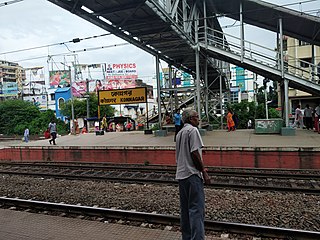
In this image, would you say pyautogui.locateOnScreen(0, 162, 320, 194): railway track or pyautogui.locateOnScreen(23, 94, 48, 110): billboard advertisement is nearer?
pyautogui.locateOnScreen(0, 162, 320, 194): railway track

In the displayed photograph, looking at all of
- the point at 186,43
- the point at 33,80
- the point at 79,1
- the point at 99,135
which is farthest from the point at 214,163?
the point at 33,80

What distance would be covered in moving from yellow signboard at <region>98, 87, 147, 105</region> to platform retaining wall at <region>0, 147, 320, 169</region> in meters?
5.59

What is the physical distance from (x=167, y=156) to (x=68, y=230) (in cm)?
737

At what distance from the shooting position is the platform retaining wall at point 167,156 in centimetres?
1008

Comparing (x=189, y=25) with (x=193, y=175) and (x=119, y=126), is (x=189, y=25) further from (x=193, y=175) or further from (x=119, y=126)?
(x=119, y=126)

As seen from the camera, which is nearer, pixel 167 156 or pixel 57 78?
pixel 167 156

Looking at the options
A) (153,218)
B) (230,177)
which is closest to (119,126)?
(230,177)

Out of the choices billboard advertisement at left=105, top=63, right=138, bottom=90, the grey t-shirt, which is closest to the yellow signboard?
the grey t-shirt

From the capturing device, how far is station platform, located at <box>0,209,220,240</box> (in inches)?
176

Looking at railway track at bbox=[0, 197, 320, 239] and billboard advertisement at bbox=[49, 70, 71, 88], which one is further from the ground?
billboard advertisement at bbox=[49, 70, 71, 88]

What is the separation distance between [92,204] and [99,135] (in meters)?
13.4

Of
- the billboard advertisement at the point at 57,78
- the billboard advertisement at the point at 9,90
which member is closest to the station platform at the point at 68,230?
the billboard advertisement at the point at 57,78

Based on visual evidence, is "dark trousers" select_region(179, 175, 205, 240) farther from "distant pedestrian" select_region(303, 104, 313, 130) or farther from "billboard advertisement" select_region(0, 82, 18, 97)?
"billboard advertisement" select_region(0, 82, 18, 97)

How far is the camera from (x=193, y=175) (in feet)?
12.1
